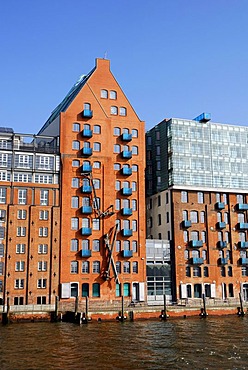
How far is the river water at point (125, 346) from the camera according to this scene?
36625 mm

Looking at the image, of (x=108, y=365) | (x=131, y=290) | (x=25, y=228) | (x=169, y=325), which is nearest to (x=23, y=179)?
(x=25, y=228)

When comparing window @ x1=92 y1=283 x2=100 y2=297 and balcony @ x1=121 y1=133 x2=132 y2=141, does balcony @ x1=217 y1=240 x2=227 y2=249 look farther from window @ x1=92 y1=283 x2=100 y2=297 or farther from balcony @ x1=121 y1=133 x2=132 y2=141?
balcony @ x1=121 y1=133 x2=132 y2=141

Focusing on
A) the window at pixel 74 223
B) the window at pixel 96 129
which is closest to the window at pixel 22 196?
the window at pixel 74 223

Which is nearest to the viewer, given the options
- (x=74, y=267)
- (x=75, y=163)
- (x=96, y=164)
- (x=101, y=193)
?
(x=74, y=267)

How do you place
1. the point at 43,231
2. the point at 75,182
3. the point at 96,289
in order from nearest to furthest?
the point at 43,231
the point at 96,289
the point at 75,182

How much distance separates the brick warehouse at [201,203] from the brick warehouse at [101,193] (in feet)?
20.8

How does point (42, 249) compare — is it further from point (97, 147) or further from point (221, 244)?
point (221, 244)

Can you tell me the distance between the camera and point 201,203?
90.2m

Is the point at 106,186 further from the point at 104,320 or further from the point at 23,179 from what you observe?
the point at 104,320

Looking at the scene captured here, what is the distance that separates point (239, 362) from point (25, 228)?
154 feet

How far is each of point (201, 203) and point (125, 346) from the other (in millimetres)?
49857

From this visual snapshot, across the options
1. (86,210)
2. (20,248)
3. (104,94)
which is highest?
(104,94)

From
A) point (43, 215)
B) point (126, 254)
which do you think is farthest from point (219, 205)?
point (43, 215)

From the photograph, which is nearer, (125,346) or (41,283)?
(125,346)
